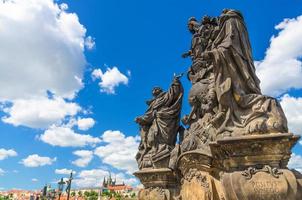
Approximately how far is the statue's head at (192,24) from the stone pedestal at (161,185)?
378cm

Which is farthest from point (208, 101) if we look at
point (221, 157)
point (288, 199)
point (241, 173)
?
point (288, 199)

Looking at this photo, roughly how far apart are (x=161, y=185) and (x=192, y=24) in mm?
4309

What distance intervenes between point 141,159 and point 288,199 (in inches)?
178

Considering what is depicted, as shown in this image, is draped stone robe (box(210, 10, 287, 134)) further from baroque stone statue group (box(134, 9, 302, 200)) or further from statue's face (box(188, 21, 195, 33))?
statue's face (box(188, 21, 195, 33))

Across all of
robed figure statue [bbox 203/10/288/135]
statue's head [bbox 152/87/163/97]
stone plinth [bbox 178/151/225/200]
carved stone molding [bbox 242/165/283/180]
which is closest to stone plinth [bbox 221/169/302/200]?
carved stone molding [bbox 242/165/283/180]

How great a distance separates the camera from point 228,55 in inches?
237

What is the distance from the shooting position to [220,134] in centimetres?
563

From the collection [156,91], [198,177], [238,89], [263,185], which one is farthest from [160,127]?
[263,185]

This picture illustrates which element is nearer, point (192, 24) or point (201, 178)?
point (201, 178)

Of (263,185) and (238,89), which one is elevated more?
(238,89)

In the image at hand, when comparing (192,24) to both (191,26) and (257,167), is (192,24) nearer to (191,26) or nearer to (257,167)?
(191,26)

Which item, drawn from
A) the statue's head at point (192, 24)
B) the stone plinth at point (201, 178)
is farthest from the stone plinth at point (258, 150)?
the statue's head at point (192, 24)

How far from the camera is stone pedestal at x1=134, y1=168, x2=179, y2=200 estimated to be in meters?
7.73

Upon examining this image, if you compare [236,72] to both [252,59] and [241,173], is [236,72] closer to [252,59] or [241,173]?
[252,59]
